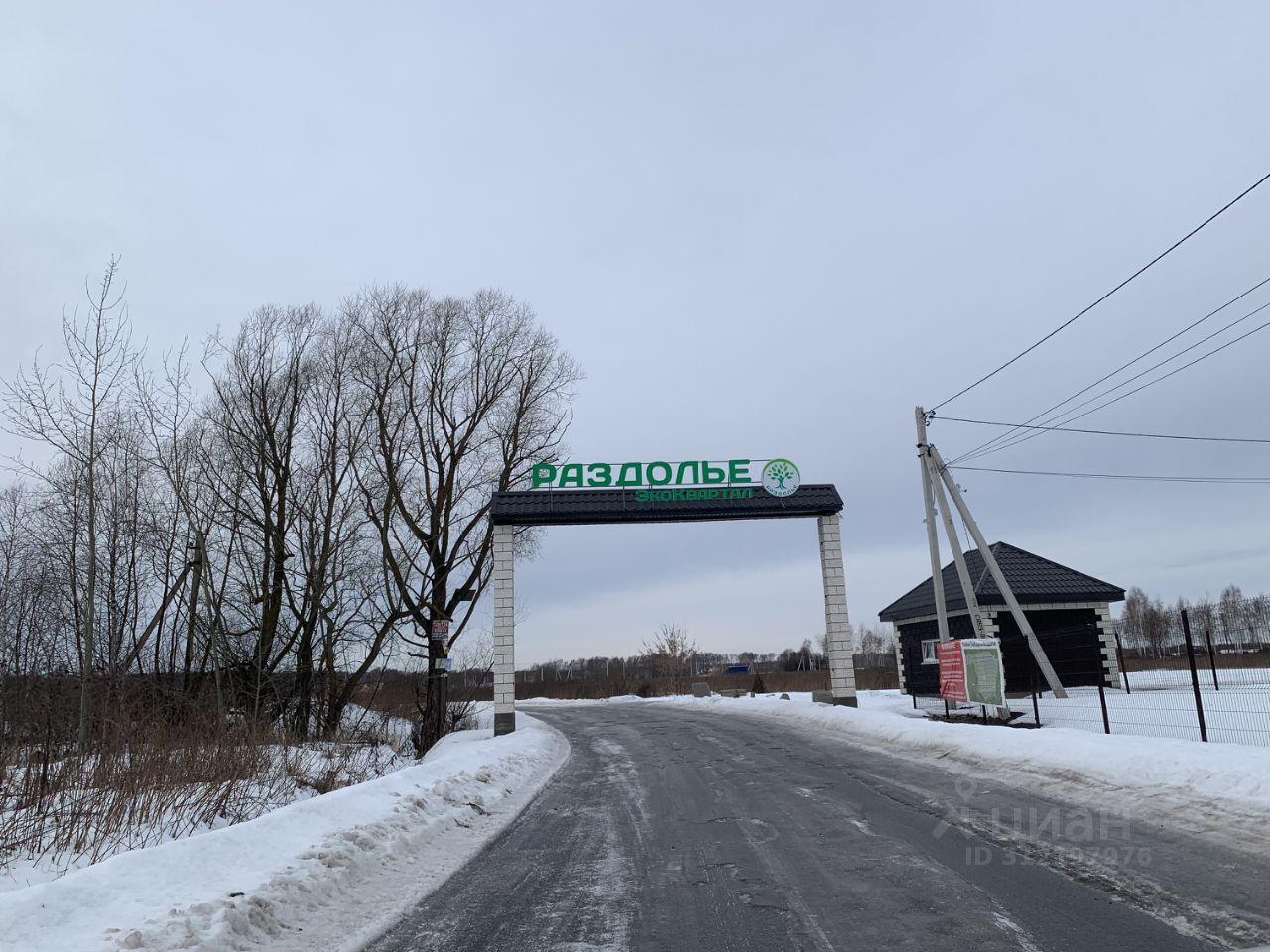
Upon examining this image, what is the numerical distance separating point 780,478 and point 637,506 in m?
4.73

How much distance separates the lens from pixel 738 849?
7402 mm

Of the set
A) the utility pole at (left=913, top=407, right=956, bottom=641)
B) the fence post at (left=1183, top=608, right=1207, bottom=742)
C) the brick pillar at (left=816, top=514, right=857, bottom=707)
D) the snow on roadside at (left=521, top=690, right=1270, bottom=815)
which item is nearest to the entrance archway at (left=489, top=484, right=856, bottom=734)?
the brick pillar at (left=816, top=514, right=857, bottom=707)

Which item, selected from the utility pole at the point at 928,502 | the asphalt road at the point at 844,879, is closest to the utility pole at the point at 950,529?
the utility pole at the point at 928,502

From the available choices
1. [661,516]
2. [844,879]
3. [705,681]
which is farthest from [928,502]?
[705,681]

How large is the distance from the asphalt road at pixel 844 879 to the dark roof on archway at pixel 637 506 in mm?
13512

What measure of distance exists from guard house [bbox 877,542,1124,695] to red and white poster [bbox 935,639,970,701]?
7177 millimetres

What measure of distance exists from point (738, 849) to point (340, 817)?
3.97m

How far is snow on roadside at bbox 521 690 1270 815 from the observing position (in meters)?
8.39

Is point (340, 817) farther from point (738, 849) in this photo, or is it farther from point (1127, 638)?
point (1127, 638)

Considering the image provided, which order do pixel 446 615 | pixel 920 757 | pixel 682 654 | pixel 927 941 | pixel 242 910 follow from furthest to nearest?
pixel 682 654, pixel 446 615, pixel 920 757, pixel 242 910, pixel 927 941

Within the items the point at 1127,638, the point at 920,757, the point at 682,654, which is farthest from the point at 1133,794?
the point at 682,654

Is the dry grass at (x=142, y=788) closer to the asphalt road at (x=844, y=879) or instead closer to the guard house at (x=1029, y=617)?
the asphalt road at (x=844, y=879)

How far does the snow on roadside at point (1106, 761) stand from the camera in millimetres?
8391

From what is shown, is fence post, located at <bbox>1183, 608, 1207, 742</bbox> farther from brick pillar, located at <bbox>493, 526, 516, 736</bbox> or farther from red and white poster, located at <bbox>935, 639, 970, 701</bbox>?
brick pillar, located at <bbox>493, 526, 516, 736</bbox>
